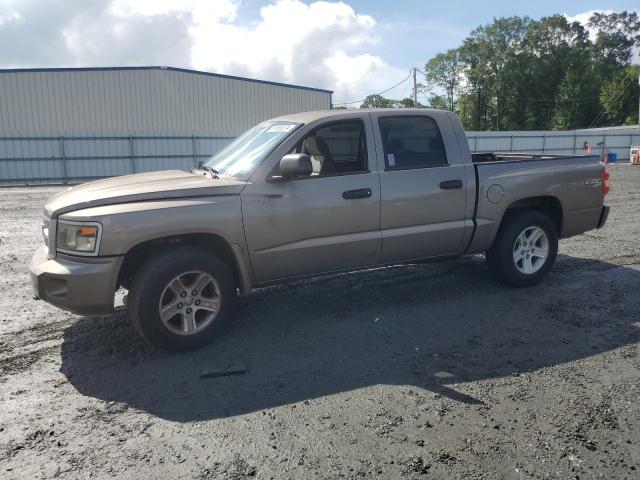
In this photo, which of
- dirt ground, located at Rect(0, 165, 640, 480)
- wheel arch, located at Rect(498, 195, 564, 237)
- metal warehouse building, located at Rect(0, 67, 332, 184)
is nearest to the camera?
dirt ground, located at Rect(0, 165, 640, 480)

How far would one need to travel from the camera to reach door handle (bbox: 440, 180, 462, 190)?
5296mm

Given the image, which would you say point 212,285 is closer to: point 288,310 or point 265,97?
point 288,310

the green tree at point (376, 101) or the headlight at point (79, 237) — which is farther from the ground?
the green tree at point (376, 101)

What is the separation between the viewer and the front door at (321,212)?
15.0 ft

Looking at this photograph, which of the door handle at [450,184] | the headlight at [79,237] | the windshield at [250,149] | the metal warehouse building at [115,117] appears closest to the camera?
the headlight at [79,237]

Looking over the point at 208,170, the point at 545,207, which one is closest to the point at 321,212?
the point at 208,170

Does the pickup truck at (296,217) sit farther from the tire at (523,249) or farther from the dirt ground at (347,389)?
the dirt ground at (347,389)

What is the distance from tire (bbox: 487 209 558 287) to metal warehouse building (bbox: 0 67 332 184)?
807 inches

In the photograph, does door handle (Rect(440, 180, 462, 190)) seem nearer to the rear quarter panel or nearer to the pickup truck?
the pickup truck

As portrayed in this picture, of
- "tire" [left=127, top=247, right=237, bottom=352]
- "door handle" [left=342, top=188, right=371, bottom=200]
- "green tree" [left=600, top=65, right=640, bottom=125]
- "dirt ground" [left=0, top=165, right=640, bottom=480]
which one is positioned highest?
"green tree" [left=600, top=65, right=640, bottom=125]

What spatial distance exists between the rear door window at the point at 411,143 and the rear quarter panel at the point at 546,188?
19.9 inches

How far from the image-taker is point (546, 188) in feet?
19.3

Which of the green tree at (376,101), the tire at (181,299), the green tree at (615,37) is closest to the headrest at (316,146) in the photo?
the tire at (181,299)

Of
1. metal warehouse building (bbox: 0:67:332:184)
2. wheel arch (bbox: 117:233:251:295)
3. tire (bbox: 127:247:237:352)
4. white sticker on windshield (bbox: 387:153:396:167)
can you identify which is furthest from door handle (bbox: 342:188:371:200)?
metal warehouse building (bbox: 0:67:332:184)
